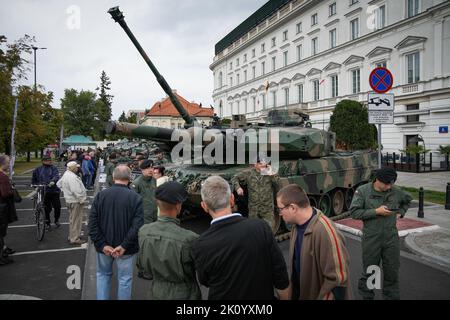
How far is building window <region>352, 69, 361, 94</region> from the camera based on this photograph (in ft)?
103

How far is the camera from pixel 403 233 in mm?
8156

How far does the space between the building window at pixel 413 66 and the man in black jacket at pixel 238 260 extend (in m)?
27.7

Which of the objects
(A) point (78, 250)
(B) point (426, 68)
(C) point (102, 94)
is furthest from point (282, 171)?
(C) point (102, 94)

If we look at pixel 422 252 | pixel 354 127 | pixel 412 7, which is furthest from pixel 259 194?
pixel 412 7

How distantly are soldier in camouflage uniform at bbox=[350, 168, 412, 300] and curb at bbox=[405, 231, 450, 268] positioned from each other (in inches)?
90.4

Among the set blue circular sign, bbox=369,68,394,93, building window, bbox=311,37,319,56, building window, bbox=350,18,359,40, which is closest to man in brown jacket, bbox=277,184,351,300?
blue circular sign, bbox=369,68,394,93

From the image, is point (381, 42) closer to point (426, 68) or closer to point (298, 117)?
point (426, 68)

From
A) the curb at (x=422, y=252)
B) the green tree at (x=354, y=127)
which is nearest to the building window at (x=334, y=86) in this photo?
the green tree at (x=354, y=127)

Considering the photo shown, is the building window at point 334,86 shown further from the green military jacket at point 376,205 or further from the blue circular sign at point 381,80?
the green military jacket at point 376,205

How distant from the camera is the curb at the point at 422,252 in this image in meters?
6.19

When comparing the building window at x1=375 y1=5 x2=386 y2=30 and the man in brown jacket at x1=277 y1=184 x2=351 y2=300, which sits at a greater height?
the building window at x1=375 y1=5 x2=386 y2=30

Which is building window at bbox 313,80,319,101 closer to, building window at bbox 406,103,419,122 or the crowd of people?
building window at bbox 406,103,419,122

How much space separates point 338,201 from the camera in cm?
1041
